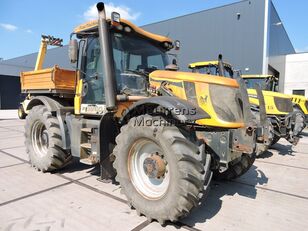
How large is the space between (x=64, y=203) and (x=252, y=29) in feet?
54.8

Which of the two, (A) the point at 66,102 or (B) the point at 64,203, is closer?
(B) the point at 64,203

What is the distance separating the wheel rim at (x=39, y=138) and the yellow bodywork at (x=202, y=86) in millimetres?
3064

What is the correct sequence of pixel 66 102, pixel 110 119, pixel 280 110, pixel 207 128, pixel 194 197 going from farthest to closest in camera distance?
pixel 280 110 < pixel 66 102 < pixel 110 119 < pixel 207 128 < pixel 194 197

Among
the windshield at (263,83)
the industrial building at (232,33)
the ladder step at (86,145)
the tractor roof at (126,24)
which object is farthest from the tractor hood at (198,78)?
the industrial building at (232,33)

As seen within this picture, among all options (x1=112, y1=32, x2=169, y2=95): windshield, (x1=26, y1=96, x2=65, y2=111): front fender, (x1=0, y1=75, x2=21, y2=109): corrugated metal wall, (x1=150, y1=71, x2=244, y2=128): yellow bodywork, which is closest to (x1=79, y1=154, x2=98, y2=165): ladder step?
(x1=112, y1=32, x2=169, y2=95): windshield

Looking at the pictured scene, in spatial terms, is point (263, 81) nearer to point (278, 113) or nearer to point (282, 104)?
point (282, 104)

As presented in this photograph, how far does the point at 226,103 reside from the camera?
11.9ft

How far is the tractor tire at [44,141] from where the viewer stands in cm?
503

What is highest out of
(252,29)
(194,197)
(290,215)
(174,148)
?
(252,29)

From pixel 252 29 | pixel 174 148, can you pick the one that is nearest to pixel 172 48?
pixel 174 148

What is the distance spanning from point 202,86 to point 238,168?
5.88ft

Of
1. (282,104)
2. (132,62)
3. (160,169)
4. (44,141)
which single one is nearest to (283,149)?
(282,104)

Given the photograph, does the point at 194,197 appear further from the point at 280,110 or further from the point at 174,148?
the point at 280,110

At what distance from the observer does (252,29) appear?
1700 centimetres
